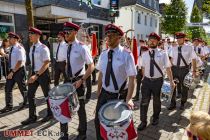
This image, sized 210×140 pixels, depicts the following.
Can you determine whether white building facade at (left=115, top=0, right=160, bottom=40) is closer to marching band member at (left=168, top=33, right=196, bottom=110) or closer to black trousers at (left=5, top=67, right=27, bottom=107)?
marching band member at (left=168, top=33, right=196, bottom=110)

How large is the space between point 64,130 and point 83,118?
1.33ft

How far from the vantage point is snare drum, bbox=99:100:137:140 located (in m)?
3.03

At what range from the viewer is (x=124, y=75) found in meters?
3.83

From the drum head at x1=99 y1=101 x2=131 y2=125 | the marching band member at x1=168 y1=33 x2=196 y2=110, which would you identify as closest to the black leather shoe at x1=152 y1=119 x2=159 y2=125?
the marching band member at x1=168 y1=33 x2=196 y2=110

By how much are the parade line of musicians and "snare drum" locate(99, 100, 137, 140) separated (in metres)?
0.29

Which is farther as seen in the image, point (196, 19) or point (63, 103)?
point (196, 19)

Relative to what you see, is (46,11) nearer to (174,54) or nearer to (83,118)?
(174,54)

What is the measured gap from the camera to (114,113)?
323 centimetres

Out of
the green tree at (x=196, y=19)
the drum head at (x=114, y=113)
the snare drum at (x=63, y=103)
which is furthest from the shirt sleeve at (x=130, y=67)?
the green tree at (x=196, y=19)

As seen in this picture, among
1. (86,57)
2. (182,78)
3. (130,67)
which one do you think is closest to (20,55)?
(86,57)

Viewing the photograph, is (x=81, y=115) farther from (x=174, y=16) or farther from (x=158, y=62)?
(x=174, y=16)

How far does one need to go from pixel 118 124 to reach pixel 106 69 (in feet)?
3.33

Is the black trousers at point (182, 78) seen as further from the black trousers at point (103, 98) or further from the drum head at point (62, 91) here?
the drum head at point (62, 91)

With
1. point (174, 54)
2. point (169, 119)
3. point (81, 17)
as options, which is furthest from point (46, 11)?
point (169, 119)
